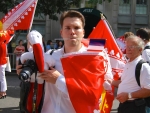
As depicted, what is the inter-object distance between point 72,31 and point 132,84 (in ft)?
3.48

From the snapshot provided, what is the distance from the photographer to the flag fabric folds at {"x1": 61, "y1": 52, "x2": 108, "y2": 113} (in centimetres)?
218

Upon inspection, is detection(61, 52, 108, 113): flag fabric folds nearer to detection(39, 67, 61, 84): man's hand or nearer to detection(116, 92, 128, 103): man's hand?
detection(39, 67, 61, 84): man's hand

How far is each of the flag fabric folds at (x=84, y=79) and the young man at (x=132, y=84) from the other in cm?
77

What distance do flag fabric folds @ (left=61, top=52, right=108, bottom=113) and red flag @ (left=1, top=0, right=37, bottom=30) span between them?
49.4 inches

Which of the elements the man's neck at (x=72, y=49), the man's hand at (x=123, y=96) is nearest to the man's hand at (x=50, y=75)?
the man's neck at (x=72, y=49)

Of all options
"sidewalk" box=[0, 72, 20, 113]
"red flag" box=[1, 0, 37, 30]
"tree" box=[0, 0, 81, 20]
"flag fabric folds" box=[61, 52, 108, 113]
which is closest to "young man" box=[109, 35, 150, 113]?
→ "flag fabric folds" box=[61, 52, 108, 113]

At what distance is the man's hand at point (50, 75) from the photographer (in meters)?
2.15

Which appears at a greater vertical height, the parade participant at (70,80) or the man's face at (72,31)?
the man's face at (72,31)

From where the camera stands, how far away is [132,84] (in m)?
3.04

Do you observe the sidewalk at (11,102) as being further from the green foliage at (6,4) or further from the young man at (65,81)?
the green foliage at (6,4)

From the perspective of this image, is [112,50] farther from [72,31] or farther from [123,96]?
[72,31]

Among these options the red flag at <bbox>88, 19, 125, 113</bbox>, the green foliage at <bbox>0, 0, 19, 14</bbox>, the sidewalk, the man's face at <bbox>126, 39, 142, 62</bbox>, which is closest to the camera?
the man's face at <bbox>126, 39, 142, 62</bbox>

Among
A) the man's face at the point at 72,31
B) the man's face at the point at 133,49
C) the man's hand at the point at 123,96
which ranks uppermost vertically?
the man's face at the point at 72,31

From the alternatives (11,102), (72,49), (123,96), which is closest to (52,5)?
(11,102)
